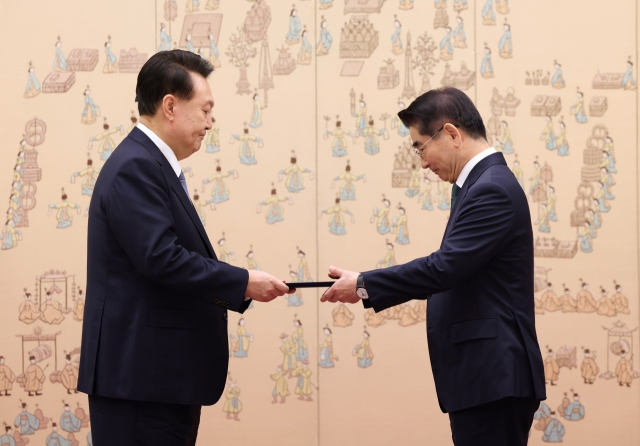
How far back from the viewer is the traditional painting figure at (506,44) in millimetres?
4125

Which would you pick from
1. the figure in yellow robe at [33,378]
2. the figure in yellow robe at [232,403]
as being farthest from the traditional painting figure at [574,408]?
the figure in yellow robe at [33,378]

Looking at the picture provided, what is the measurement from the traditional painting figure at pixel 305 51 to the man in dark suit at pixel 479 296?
5.63 feet

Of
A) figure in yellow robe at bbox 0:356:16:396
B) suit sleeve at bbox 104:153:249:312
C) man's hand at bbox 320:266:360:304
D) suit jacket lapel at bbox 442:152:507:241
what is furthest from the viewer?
figure in yellow robe at bbox 0:356:16:396

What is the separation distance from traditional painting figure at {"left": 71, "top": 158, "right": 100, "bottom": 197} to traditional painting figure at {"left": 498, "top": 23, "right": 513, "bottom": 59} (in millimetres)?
2438

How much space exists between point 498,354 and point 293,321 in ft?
6.46

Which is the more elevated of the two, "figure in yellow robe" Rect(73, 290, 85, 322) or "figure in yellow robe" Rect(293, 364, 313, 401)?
"figure in yellow robe" Rect(73, 290, 85, 322)

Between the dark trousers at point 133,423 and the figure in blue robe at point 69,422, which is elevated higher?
the dark trousers at point 133,423

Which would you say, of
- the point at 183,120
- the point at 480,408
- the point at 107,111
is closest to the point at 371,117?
the point at 107,111

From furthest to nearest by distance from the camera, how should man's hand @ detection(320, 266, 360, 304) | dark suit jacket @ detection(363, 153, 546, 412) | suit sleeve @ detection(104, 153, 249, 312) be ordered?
man's hand @ detection(320, 266, 360, 304) → dark suit jacket @ detection(363, 153, 546, 412) → suit sleeve @ detection(104, 153, 249, 312)

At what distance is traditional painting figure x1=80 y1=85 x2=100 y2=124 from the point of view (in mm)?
4090

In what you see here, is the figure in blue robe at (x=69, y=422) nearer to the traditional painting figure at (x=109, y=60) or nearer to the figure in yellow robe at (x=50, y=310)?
the figure in yellow robe at (x=50, y=310)

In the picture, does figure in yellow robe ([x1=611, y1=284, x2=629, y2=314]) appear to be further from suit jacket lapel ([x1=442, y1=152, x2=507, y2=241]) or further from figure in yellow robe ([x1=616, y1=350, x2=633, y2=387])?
suit jacket lapel ([x1=442, y1=152, x2=507, y2=241])

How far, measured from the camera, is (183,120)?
2.41m

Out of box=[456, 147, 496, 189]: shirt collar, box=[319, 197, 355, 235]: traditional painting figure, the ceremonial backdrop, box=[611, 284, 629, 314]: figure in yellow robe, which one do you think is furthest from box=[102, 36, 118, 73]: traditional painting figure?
box=[611, 284, 629, 314]: figure in yellow robe
